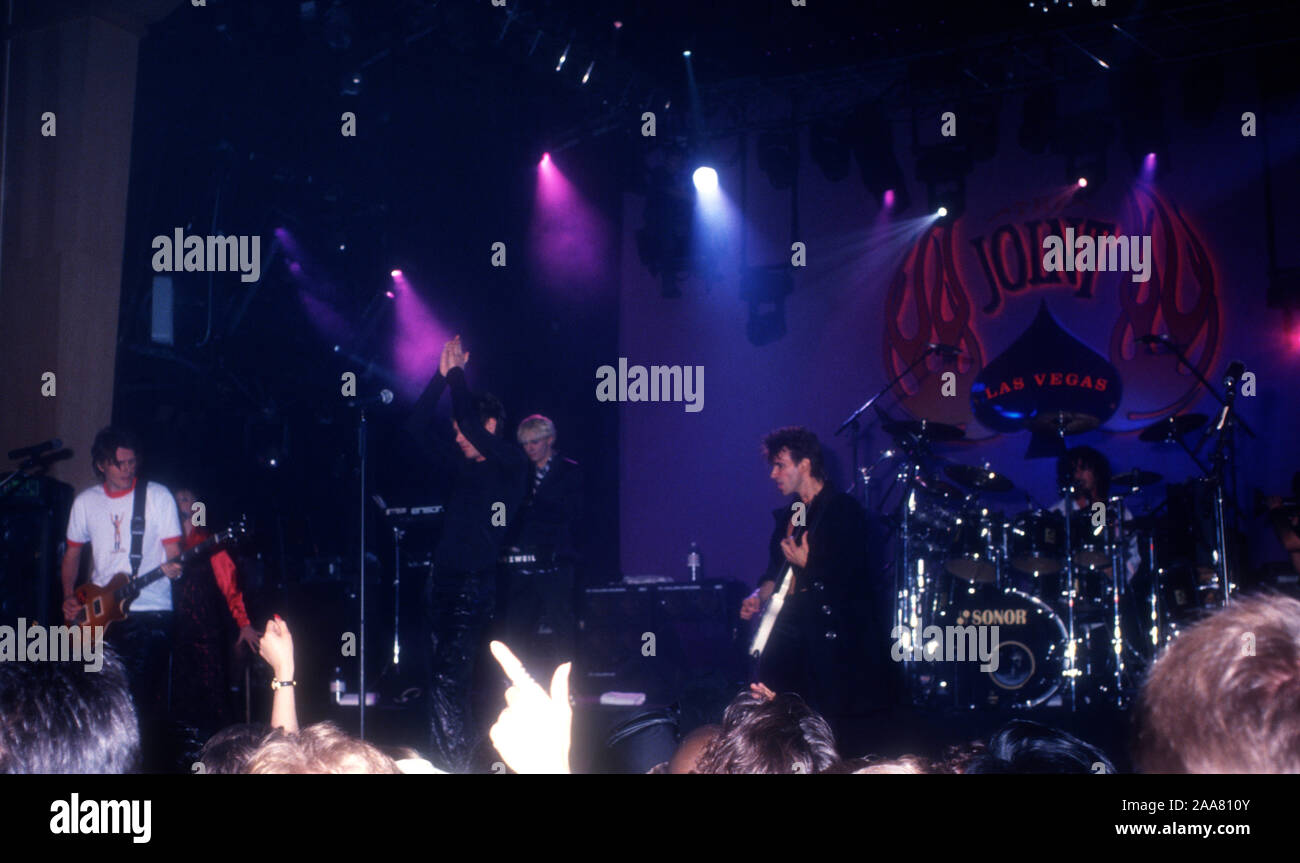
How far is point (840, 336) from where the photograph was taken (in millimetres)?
8672

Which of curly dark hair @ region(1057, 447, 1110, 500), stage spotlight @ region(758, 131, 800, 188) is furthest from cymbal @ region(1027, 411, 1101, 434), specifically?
stage spotlight @ region(758, 131, 800, 188)

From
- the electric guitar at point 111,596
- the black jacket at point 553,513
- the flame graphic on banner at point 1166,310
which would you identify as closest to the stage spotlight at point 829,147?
the flame graphic on banner at point 1166,310

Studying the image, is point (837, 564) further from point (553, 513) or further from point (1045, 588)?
point (1045, 588)

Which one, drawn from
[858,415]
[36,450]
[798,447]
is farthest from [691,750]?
[858,415]

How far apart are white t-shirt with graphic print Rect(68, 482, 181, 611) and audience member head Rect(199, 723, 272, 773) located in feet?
12.5

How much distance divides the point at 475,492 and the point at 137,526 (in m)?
1.89

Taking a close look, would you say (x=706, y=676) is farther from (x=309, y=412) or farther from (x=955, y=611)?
(x=309, y=412)

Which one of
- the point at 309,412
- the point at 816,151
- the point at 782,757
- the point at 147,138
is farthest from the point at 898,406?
the point at 782,757

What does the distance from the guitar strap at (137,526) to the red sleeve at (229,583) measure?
1.81ft

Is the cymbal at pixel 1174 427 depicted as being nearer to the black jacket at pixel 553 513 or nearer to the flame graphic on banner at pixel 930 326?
the flame graphic on banner at pixel 930 326

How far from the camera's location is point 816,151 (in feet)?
27.7

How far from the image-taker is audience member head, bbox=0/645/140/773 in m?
1.38

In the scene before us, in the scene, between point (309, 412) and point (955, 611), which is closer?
point (955, 611)
